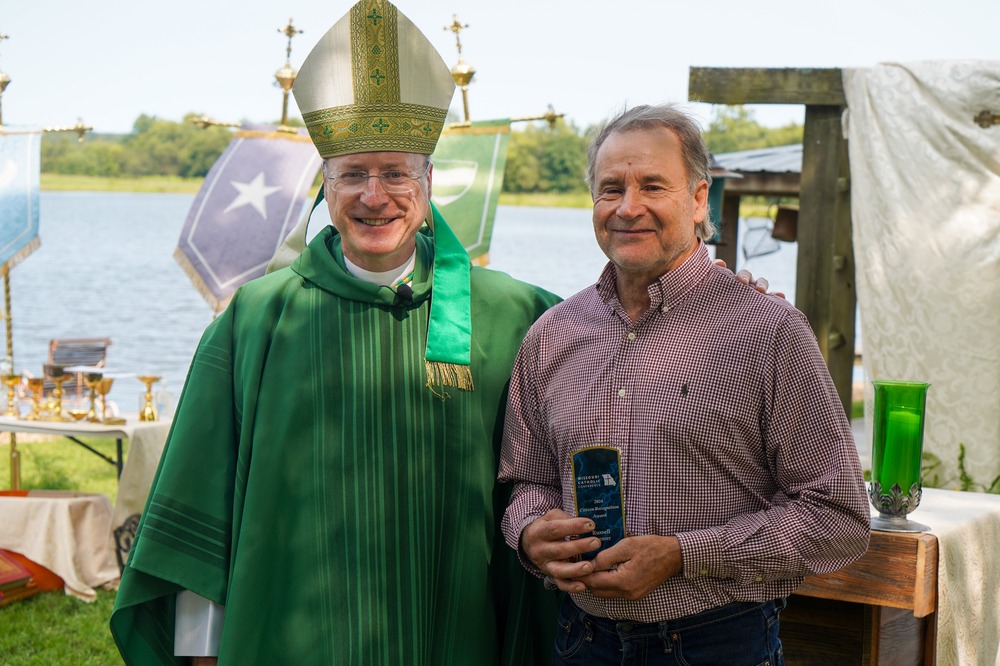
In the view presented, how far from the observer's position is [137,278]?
39.8m

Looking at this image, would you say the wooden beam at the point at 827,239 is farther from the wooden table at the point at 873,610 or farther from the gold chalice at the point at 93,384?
the gold chalice at the point at 93,384

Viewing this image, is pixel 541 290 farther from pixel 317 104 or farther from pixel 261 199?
pixel 261 199

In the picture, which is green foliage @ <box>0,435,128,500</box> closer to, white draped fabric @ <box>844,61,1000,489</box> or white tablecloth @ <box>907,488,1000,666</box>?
white draped fabric @ <box>844,61,1000,489</box>

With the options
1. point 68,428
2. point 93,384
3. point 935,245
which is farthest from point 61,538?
point 935,245

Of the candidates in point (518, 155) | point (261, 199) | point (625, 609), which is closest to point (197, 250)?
point (261, 199)

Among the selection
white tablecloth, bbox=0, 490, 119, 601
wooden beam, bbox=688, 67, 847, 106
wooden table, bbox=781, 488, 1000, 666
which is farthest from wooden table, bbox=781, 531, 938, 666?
white tablecloth, bbox=0, 490, 119, 601

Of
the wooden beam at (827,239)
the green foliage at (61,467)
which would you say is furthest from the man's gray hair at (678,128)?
the green foliage at (61,467)

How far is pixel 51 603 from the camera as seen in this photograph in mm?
6137

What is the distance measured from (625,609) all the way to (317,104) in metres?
1.39

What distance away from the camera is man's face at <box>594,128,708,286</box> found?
2.21m

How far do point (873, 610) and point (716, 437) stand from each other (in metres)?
1.13

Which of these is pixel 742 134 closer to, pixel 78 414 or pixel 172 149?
pixel 172 149

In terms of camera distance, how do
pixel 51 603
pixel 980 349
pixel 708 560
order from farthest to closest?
pixel 51 603 < pixel 980 349 < pixel 708 560

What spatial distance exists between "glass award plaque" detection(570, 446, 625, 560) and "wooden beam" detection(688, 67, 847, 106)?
4101 millimetres
